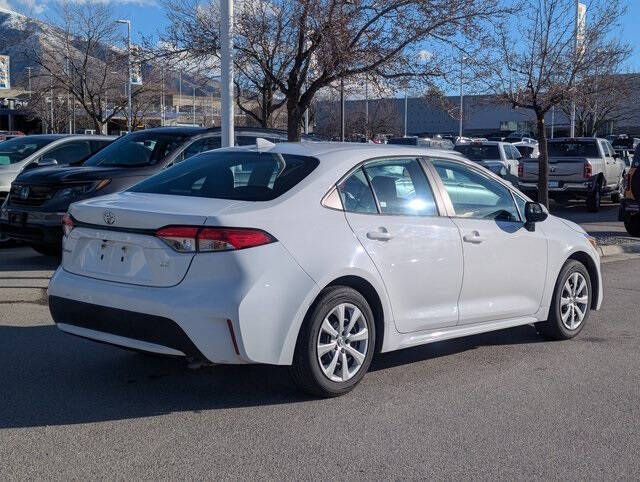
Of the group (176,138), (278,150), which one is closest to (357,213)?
(278,150)

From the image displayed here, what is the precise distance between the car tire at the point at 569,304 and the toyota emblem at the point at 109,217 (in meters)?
3.90

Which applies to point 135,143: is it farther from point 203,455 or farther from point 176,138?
point 203,455

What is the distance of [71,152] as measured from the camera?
13.1m

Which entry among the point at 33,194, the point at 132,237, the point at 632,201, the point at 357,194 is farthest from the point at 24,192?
the point at 632,201

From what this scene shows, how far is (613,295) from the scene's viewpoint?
960 cm

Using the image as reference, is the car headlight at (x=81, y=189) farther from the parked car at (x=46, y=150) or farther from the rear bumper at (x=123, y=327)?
the rear bumper at (x=123, y=327)

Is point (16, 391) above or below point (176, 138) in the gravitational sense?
below

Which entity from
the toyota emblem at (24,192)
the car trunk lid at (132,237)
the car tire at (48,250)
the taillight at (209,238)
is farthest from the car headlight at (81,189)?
the taillight at (209,238)

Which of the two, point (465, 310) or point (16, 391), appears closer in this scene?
point (16, 391)

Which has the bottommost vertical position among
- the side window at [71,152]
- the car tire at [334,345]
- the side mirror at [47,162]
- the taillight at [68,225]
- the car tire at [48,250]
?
the car tire at [334,345]

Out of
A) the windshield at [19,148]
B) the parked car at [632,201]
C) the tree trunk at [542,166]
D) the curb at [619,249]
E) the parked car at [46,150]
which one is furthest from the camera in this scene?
the tree trunk at [542,166]

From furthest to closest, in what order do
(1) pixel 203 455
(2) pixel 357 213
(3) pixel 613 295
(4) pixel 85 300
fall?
(3) pixel 613 295
(2) pixel 357 213
(4) pixel 85 300
(1) pixel 203 455

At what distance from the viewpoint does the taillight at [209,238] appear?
486cm

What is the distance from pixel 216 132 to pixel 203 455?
7338mm
